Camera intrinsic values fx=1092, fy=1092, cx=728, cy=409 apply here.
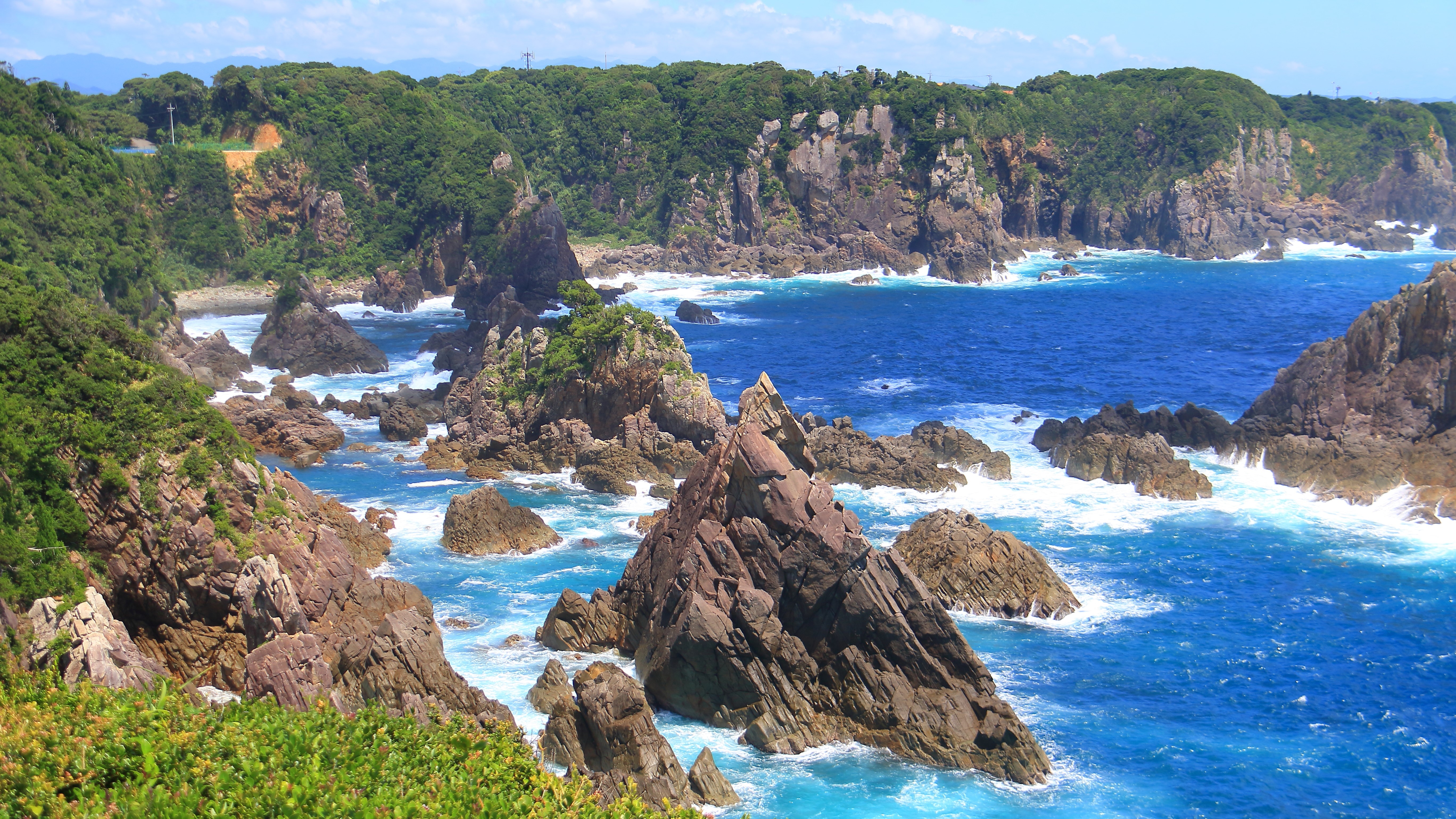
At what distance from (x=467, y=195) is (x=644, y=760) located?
3736 inches

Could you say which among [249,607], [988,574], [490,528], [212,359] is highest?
[212,359]

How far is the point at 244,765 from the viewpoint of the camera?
16.7 meters

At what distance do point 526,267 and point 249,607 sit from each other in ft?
246

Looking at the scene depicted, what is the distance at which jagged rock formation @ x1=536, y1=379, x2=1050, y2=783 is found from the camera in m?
30.4

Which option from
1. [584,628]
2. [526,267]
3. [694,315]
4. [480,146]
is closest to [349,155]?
[480,146]

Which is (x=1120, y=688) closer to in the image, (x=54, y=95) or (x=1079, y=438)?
(x=1079, y=438)

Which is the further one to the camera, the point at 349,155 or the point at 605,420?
the point at 349,155

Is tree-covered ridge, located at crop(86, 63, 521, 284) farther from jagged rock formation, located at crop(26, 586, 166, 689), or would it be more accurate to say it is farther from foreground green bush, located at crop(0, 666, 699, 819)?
foreground green bush, located at crop(0, 666, 699, 819)

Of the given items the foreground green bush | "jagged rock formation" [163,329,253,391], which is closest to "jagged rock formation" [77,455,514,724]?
the foreground green bush

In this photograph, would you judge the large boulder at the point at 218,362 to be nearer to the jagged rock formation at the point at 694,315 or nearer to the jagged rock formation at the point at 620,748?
the jagged rock formation at the point at 694,315

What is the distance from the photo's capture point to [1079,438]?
5847 cm

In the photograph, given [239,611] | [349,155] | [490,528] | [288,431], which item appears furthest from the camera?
[349,155]

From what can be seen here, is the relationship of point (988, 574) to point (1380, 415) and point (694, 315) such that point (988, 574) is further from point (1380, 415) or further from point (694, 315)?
point (694, 315)

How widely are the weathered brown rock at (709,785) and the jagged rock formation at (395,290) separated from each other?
8689 centimetres
